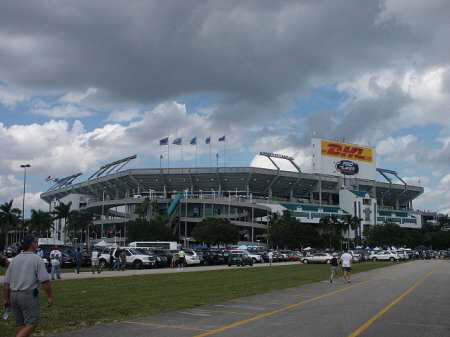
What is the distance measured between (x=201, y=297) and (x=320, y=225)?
366 ft

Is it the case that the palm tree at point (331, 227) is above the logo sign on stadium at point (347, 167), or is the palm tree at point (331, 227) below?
below

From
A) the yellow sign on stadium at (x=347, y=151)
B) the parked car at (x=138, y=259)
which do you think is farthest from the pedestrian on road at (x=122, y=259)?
the yellow sign on stadium at (x=347, y=151)

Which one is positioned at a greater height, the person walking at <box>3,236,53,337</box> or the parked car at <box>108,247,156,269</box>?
the person walking at <box>3,236,53,337</box>

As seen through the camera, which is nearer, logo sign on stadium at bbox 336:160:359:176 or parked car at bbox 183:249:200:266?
parked car at bbox 183:249:200:266

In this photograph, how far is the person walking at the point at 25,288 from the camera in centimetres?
827

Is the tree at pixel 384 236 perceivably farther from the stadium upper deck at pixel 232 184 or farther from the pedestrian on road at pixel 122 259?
the pedestrian on road at pixel 122 259

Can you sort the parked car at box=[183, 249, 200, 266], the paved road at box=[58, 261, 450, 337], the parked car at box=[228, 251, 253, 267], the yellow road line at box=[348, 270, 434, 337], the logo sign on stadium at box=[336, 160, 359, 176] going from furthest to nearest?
the logo sign on stadium at box=[336, 160, 359, 176] → the parked car at box=[228, 251, 253, 267] → the parked car at box=[183, 249, 200, 266] → the yellow road line at box=[348, 270, 434, 337] → the paved road at box=[58, 261, 450, 337]

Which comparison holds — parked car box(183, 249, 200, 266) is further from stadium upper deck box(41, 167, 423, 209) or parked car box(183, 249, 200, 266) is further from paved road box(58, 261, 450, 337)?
stadium upper deck box(41, 167, 423, 209)

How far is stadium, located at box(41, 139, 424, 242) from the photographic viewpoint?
132500 millimetres

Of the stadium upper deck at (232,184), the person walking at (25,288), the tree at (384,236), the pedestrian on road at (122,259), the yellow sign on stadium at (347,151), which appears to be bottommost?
the pedestrian on road at (122,259)

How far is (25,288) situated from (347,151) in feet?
461

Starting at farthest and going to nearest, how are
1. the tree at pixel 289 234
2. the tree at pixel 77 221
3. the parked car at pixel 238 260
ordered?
1. the tree at pixel 77 221
2. the tree at pixel 289 234
3. the parked car at pixel 238 260

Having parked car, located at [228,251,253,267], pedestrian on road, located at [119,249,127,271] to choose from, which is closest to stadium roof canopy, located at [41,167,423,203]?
parked car, located at [228,251,253,267]

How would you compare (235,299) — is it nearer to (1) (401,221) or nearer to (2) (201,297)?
(2) (201,297)
